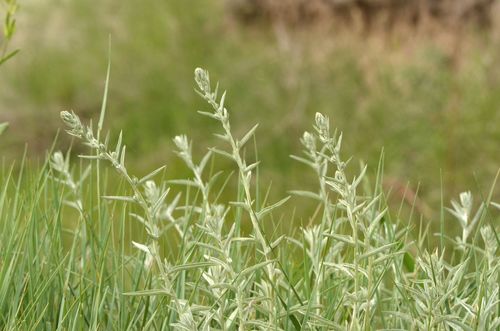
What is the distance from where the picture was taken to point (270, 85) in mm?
7055

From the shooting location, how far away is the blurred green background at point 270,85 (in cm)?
549

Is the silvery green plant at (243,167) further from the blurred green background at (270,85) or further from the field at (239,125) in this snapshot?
the blurred green background at (270,85)

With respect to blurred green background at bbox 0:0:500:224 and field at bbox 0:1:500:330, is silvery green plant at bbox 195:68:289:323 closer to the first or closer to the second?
field at bbox 0:1:500:330

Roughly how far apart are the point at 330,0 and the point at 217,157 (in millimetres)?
1685

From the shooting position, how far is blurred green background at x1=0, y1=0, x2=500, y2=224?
216 inches

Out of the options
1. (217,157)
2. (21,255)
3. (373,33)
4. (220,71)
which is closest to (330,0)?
(373,33)

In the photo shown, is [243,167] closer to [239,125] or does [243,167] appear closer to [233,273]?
[233,273]

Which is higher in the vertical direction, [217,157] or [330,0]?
[330,0]

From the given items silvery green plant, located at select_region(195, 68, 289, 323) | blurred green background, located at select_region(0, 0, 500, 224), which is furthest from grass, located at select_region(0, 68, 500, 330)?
blurred green background, located at select_region(0, 0, 500, 224)

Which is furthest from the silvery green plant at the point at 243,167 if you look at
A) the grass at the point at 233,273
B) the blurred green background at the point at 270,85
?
the blurred green background at the point at 270,85

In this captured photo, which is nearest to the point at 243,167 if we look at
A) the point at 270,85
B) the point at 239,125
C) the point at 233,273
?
the point at 233,273

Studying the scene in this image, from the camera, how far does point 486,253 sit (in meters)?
1.59

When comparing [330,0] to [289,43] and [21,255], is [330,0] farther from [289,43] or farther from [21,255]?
[21,255]

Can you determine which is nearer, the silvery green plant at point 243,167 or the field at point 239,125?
the silvery green plant at point 243,167
